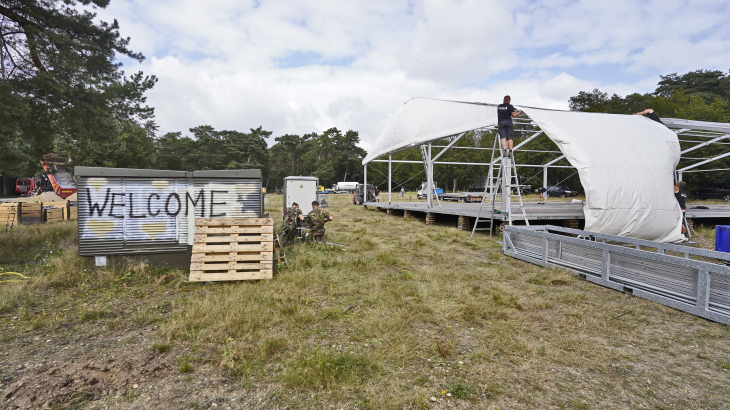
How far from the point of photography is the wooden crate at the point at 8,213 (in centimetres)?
1415


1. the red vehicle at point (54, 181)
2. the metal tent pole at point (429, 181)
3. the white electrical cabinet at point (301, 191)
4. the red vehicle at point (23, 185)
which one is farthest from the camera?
the red vehicle at point (23, 185)

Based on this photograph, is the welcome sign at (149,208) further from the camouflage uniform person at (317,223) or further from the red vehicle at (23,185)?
the red vehicle at (23,185)

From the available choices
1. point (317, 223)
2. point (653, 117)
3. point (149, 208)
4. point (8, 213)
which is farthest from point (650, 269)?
point (8, 213)

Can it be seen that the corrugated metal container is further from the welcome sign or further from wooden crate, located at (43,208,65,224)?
wooden crate, located at (43,208,65,224)

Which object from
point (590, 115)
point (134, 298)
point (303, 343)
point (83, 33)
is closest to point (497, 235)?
point (590, 115)

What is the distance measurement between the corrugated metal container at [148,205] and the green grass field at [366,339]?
1.87 feet

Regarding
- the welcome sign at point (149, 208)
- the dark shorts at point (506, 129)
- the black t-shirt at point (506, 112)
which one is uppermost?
the black t-shirt at point (506, 112)

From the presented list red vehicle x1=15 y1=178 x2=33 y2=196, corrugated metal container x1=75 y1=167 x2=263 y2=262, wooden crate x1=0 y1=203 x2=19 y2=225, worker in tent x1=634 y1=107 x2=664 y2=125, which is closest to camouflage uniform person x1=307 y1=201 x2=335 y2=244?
corrugated metal container x1=75 y1=167 x2=263 y2=262

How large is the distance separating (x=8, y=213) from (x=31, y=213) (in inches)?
31.8

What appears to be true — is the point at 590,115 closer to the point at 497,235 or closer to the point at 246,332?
the point at 497,235

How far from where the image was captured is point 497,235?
12.2m

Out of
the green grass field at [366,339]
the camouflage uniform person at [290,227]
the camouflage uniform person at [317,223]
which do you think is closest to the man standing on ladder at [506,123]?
the green grass field at [366,339]

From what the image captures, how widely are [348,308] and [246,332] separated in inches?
59.3

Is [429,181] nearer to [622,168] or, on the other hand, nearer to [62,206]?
[622,168]
